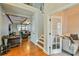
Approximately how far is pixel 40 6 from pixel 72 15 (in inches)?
99.6

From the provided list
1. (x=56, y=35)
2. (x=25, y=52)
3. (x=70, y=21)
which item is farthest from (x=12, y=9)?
(x=70, y=21)

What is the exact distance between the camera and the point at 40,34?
7.48 meters

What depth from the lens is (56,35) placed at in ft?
15.2

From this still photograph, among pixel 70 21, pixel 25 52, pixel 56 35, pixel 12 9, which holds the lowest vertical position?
pixel 25 52

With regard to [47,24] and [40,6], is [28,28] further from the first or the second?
[47,24]

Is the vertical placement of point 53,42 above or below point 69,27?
below

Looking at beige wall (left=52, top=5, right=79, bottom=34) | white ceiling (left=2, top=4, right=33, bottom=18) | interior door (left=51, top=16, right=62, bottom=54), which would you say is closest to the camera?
interior door (left=51, top=16, right=62, bottom=54)

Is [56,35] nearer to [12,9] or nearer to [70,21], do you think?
[70,21]

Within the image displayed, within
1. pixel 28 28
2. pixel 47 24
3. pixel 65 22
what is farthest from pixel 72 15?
pixel 28 28

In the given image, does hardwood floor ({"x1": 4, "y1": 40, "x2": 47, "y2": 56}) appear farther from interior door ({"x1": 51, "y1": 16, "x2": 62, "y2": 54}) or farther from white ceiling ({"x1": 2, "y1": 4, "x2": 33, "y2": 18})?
white ceiling ({"x1": 2, "y1": 4, "x2": 33, "y2": 18})

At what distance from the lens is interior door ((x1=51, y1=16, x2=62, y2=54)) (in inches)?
178

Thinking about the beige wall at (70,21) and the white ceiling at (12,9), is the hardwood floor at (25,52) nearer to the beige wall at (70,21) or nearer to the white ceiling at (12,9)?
the white ceiling at (12,9)

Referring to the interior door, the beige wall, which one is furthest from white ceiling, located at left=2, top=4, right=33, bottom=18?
the beige wall

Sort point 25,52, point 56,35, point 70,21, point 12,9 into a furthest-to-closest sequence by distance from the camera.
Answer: point 70,21, point 12,9, point 25,52, point 56,35
